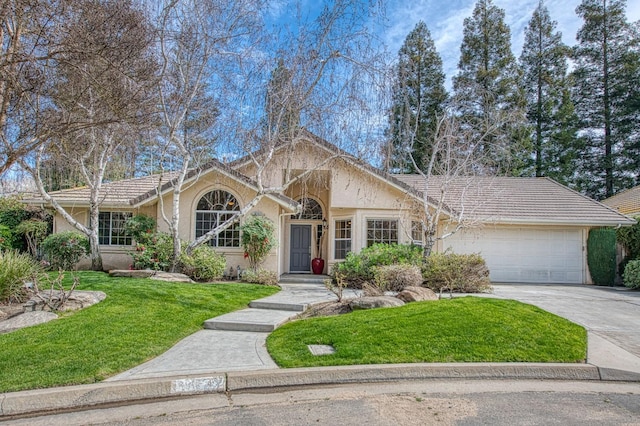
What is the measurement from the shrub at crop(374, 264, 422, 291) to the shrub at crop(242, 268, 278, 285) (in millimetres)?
3442

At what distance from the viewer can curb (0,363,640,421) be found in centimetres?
431

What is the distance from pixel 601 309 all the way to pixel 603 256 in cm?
749

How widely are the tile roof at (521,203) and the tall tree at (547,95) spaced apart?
9791mm

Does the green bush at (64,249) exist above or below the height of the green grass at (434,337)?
above

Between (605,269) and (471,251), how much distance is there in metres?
4.93

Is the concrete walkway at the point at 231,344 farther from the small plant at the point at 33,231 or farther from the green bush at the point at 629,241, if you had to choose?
the green bush at the point at 629,241

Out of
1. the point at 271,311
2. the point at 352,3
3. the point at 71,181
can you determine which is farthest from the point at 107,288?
the point at 352,3

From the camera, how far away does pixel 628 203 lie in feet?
64.5

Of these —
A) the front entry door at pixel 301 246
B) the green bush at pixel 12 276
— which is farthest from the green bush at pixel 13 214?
the front entry door at pixel 301 246

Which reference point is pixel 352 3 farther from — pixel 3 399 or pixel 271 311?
pixel 3 399

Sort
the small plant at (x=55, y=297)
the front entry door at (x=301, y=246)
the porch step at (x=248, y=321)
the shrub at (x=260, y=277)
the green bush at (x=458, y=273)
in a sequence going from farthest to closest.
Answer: the front entry door at (x=301, y=246) < the shrub at (x=260, y=277) < the green bush at (x=458, y=273) < the small plant at (x=55, y=297) < the porch step at (x=248, y=321)

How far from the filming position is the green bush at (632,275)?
46.4ft

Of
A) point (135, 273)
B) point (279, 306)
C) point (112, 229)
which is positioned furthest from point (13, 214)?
point (279, 306)

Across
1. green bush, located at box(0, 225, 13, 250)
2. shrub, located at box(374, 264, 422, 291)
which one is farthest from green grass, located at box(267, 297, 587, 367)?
green bush, located at box(0, 225, 13, 250)
